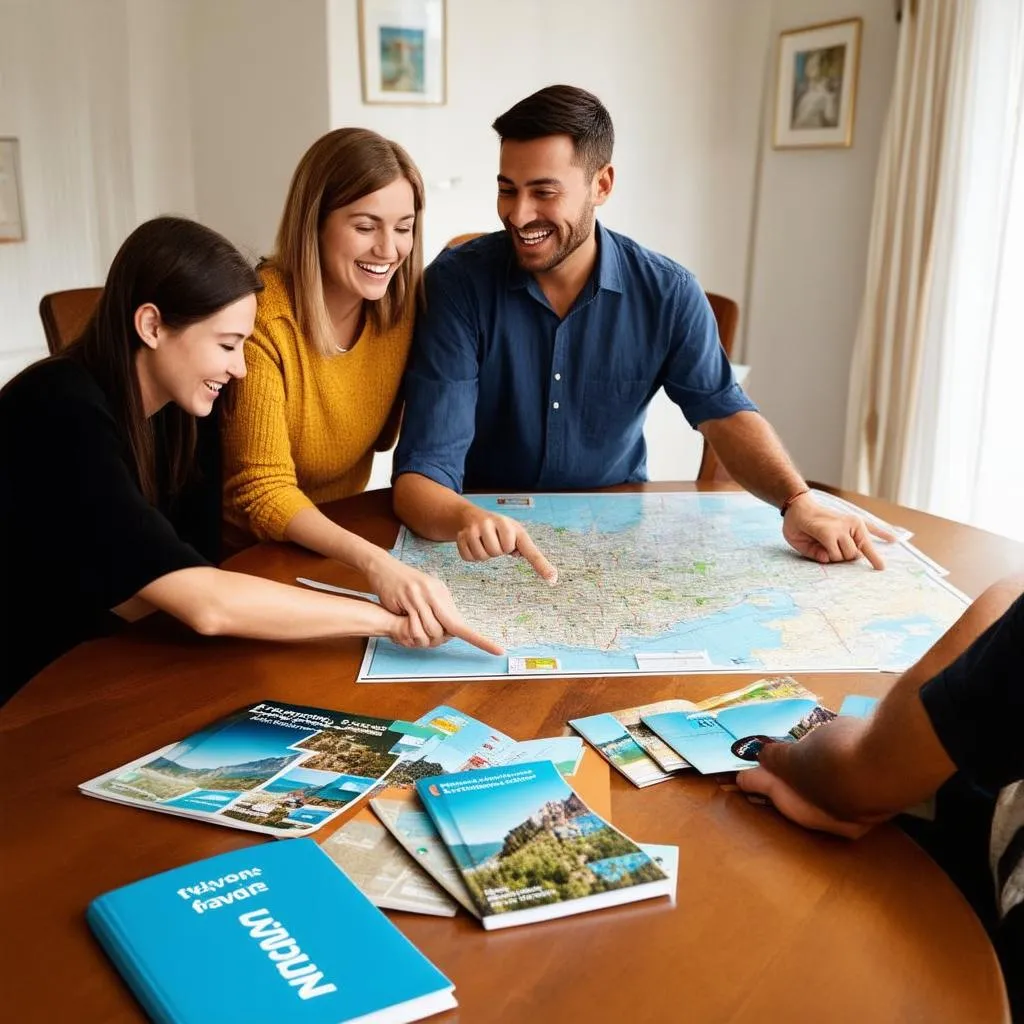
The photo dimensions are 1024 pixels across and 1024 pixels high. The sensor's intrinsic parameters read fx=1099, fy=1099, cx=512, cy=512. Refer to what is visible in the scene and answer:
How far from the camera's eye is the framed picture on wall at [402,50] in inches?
132

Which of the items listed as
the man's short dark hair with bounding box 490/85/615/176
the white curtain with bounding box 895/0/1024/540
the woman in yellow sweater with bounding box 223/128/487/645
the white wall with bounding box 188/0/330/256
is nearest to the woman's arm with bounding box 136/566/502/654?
the woman in yellow sweater with bounding box 223/128/487/645

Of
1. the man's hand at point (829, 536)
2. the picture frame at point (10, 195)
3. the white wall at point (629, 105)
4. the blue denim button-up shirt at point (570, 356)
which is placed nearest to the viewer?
the man's hand at point (829, 536)

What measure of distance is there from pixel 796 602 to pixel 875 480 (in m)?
2.36

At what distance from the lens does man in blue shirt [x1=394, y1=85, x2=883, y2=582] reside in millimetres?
2129

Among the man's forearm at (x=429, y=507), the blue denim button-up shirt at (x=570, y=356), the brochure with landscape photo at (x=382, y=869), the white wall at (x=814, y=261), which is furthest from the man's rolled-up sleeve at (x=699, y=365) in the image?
the white wall at (x=814, y=261)

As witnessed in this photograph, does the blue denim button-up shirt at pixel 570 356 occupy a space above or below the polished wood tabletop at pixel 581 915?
above

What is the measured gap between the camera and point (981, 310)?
347 cm

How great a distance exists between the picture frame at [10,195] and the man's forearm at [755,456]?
7.01 ft

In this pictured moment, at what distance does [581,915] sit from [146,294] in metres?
1.11

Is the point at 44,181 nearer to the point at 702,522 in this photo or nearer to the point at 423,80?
the point at 423,80

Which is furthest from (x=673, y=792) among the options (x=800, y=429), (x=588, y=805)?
(x=800, y=429)

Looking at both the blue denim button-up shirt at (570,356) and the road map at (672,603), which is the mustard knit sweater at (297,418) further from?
the road map at (672,603)

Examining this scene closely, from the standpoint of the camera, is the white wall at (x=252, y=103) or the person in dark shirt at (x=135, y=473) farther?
the white wall at (x=252, y=103)

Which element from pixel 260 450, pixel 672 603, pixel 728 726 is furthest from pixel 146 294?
pixel 728 726
